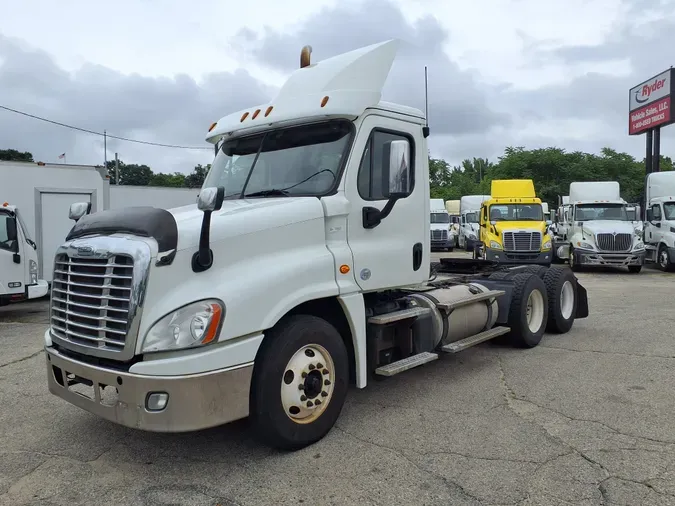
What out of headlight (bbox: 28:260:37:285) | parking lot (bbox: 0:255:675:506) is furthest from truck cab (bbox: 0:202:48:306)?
parking lot (bbox: 0:255:675:506)

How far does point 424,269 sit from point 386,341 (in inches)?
32.2

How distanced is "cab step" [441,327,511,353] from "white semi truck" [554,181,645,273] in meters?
10.7

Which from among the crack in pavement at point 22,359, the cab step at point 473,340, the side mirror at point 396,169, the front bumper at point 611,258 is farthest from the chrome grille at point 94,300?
the front bumper at point 611,258

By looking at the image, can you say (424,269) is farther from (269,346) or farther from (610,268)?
(610,268)

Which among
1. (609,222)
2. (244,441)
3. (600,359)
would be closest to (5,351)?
(244,441)

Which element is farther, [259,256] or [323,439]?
[323,439]

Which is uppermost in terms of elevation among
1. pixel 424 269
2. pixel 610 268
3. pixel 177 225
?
pixel 177 225

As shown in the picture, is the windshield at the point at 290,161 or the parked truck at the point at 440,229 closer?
the windshield at the point at 290,161

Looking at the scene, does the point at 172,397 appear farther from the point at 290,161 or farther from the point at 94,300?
the point at 290,161

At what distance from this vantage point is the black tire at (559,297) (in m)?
7.71

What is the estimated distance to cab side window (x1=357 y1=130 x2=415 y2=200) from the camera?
14.9 ft

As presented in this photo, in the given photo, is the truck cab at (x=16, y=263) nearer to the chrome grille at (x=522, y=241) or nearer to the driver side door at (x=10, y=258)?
the driver side door at (x=10, y=258)

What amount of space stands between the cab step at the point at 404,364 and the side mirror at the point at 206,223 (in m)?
1.84

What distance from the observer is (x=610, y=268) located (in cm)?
1991
